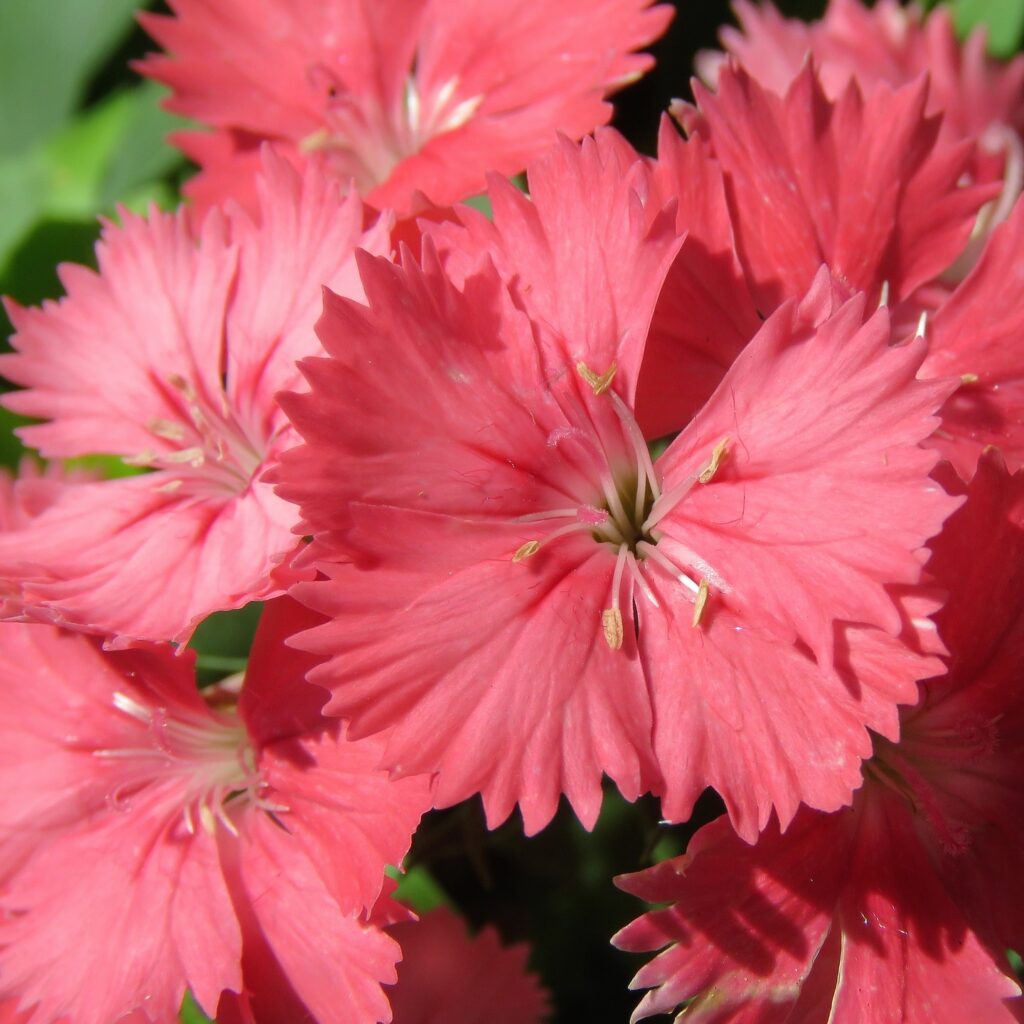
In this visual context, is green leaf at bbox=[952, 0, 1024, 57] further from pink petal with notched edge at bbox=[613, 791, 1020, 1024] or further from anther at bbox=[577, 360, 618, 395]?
pink petal with notched edge at bbox=[613, 791, 1020, 1024]

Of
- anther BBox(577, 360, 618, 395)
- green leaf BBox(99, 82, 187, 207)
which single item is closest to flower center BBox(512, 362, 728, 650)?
anther BBox(577, 360, 618, 395)

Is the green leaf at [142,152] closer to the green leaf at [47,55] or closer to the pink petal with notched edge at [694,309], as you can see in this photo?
the green leaf at [47,55]

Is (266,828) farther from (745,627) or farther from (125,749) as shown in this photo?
(745,627)

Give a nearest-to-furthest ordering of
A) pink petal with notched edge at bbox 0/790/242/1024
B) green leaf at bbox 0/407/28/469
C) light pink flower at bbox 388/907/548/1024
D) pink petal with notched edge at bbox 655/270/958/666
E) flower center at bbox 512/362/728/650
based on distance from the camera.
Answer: pink petal with notched edge at bbox 655/270/958/666
flower center at bbox 512/362/728/650
pink petal with notched edge at bbox 0/790/242/1024
light pink flower at bbox 388/907/548/1024
green leaf at bbox 0/407/28/469

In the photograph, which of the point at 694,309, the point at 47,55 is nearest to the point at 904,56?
the point at 694,309

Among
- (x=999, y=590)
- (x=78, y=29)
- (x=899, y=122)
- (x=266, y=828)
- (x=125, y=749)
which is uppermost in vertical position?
(x=78, y=29)

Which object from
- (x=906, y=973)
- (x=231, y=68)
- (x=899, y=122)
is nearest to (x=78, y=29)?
(x=231, y=68)
